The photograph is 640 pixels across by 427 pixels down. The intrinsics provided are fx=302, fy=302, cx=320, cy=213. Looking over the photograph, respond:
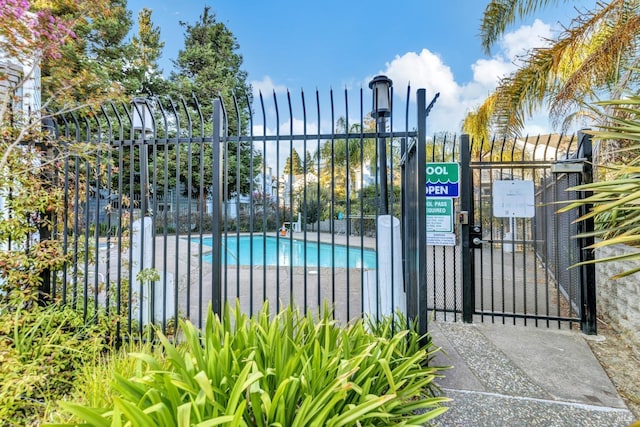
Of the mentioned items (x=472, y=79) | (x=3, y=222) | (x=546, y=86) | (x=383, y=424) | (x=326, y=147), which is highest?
(x=472, y=79)

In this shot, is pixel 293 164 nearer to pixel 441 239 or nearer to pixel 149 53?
pixel 441 239

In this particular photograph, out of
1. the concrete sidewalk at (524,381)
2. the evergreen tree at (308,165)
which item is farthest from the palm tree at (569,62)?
the evergreen tree at (308,165)

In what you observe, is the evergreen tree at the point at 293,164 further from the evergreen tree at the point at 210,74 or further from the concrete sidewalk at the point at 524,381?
the evergreen tree at the point at 210,74

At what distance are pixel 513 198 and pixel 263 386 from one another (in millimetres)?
3373

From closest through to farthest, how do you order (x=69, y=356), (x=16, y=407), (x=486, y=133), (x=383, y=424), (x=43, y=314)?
(x=383, y=424) < (x=16, y=407) < (x=69, y=356) < (x=43, y=314) < (x=486, y=133)

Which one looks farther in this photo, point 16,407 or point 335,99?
point 335,99

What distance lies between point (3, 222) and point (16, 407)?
60.6 inches

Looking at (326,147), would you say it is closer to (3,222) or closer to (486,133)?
(486,133)

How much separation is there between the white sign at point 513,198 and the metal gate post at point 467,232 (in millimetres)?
317

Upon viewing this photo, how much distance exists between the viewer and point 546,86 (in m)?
5.55

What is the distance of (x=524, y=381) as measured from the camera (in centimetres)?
228

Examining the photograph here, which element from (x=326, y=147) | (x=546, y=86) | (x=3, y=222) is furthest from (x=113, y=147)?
(x=326, y=147)

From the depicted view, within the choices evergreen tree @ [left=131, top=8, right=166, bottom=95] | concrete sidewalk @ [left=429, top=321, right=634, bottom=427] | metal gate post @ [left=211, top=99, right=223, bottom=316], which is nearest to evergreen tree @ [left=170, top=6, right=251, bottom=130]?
evergreen tree @ [left=131, top=8, right=166, bottom=95]

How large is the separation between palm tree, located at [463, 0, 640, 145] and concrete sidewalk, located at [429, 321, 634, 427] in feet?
10.3
